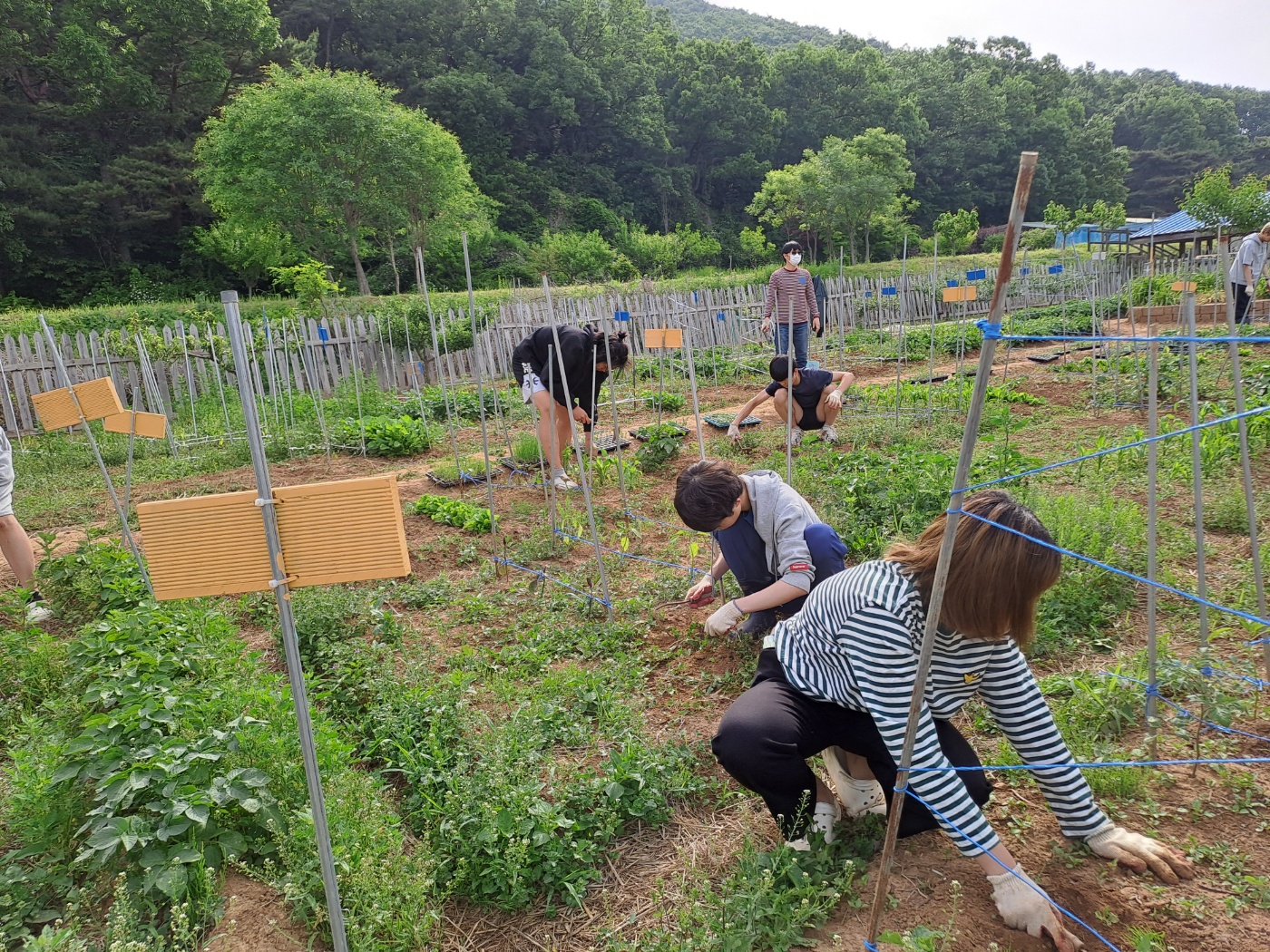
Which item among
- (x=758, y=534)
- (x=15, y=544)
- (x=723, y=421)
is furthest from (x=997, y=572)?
(x=723, y=421)

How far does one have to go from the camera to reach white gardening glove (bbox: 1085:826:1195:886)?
1829mm

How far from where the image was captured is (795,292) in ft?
23.8

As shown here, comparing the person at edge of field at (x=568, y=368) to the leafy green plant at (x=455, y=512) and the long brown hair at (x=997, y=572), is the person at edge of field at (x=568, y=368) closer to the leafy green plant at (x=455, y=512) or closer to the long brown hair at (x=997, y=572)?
the leafy green plant at (x=455, y=512)

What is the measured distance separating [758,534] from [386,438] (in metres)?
6.33

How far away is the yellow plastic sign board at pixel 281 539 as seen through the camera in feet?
4.98

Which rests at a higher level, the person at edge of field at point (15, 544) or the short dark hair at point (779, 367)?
the short dark hair at point (779, 367)

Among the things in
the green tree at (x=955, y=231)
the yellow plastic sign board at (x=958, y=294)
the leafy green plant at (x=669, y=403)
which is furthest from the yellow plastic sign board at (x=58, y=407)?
the green tree at (x=955, y=231)

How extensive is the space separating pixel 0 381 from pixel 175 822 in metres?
11.3

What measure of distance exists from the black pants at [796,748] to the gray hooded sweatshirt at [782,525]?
1.67 feet

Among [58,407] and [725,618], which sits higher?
[58,407]

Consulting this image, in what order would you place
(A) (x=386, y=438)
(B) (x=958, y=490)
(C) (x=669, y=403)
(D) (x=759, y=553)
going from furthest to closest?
(C) (x=669, y=403)
(A) (x=386, y=438)
(D) (x=759, y=553)
(B) (x=958, y=490)

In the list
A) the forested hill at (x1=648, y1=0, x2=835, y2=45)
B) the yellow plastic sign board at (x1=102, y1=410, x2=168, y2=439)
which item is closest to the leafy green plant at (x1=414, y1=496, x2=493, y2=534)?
the yellow plastic sign board at (x1=102, y1=410, x2=168, y2=439)

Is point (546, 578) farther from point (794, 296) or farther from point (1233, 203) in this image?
point (1233, 203)

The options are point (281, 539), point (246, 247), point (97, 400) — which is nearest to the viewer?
point (281, 539)
